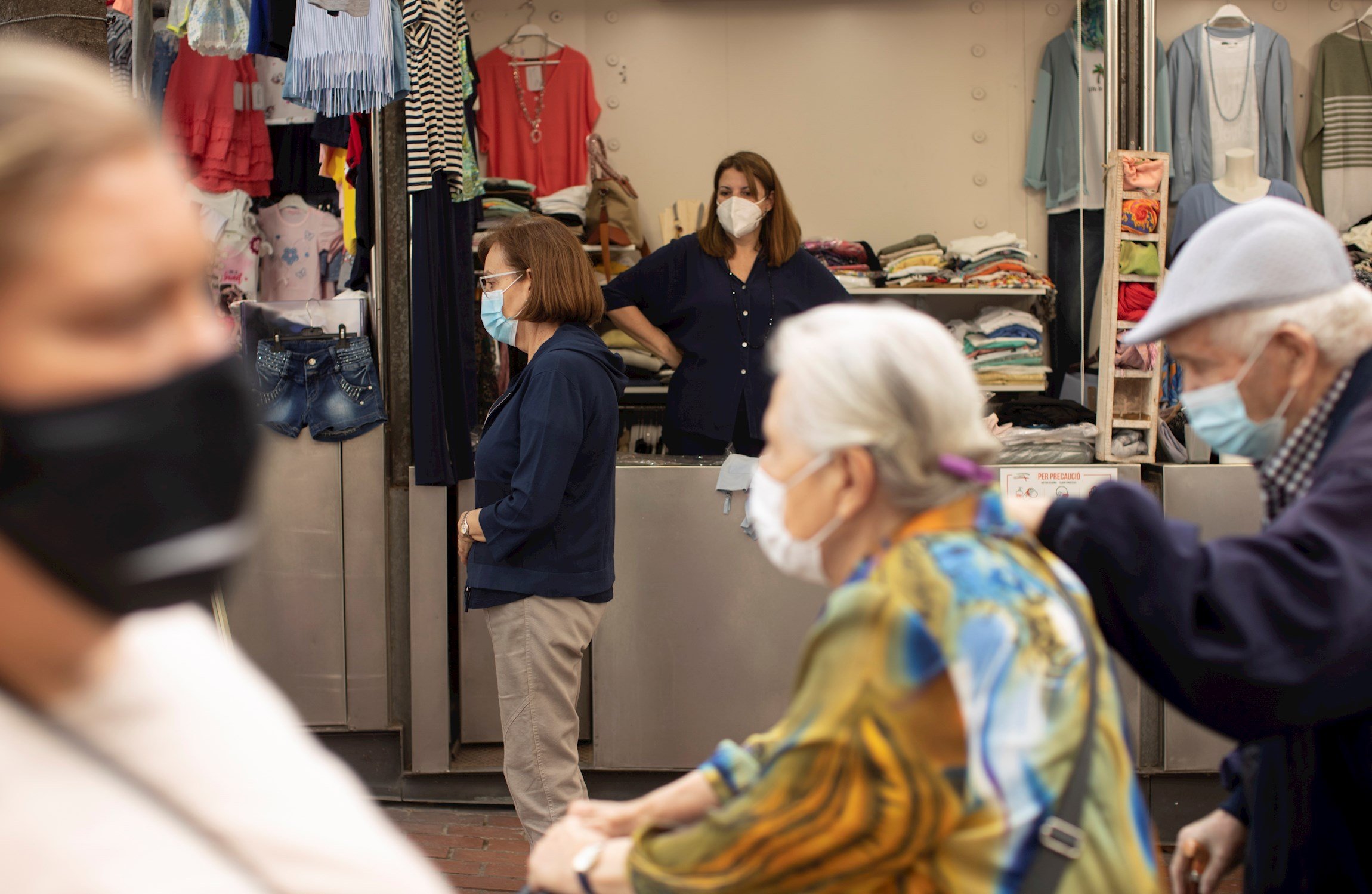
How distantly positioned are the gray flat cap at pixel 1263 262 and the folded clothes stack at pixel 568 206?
3.69 metres

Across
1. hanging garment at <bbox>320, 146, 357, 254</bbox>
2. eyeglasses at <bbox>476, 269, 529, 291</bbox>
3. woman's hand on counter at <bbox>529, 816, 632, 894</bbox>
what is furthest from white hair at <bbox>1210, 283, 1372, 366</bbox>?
hanging garment at <bbox>320, 146, 357, 254</bbox>

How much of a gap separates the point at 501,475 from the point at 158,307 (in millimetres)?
2310

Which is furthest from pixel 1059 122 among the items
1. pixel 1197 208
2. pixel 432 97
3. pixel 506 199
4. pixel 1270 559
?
pixel 1270 559

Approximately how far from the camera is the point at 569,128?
18.2 ft

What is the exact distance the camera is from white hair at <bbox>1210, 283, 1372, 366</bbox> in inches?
60.6

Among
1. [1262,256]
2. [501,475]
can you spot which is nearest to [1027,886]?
[1262,256]

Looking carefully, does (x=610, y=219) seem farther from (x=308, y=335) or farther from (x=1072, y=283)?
(x=1072, y=283)

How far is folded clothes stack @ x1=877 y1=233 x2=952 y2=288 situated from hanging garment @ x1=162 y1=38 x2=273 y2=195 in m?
2.84

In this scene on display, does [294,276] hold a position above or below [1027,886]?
above

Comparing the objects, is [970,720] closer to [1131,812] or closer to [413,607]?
[1131,812]

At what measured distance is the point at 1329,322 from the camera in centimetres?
154

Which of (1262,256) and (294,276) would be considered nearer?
(1262,256)

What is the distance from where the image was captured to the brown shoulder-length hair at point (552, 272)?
3055mm

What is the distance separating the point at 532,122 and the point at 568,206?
74 centimetres
